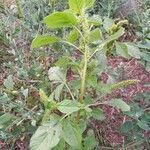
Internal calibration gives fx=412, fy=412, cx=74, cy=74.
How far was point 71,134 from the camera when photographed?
161cm

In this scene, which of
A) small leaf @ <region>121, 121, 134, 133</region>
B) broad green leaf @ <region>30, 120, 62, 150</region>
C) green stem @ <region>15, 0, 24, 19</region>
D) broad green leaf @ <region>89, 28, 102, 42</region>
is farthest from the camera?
green stem @ <region>15, 0, 24, 19</region>

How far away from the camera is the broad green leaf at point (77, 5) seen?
1.56 meters

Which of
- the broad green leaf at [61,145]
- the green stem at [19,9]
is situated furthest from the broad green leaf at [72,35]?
the green stem at [19,9]

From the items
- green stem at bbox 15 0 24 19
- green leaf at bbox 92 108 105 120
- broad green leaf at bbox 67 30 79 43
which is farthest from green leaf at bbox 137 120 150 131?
green stem at bbox 15 0 24 19

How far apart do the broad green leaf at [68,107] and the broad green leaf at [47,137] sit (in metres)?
0.08

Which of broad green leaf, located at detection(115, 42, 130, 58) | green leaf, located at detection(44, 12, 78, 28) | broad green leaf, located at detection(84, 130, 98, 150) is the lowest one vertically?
broad green leaf, located at detection(84, 130, 98, 150)

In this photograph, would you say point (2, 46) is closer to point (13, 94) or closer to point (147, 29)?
point (13, 94)

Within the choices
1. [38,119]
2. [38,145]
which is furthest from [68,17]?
[38,119]

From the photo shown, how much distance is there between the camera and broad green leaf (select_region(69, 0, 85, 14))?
1558mm

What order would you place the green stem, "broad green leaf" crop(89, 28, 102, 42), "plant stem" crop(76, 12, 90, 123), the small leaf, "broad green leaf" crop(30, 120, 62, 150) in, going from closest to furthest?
1. "broad green leaf" crop(30, 120, 62, 150)
2. "plant stem" crop(76, 12, 90, 123)
3. "broad green leaf" crop(89, 28, 102, 42)
4. the small leaf
5. the green stem

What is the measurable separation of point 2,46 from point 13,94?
2.43 feet

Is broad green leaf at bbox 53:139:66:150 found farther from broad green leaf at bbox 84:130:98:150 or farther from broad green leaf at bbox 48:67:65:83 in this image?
broad green leaf at bbox 48:67:65:83

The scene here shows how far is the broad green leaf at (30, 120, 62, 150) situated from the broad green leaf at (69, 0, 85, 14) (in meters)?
0.45

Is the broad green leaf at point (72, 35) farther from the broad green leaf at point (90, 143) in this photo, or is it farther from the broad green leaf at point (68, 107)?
the broad green leaf at point (90, 143)
